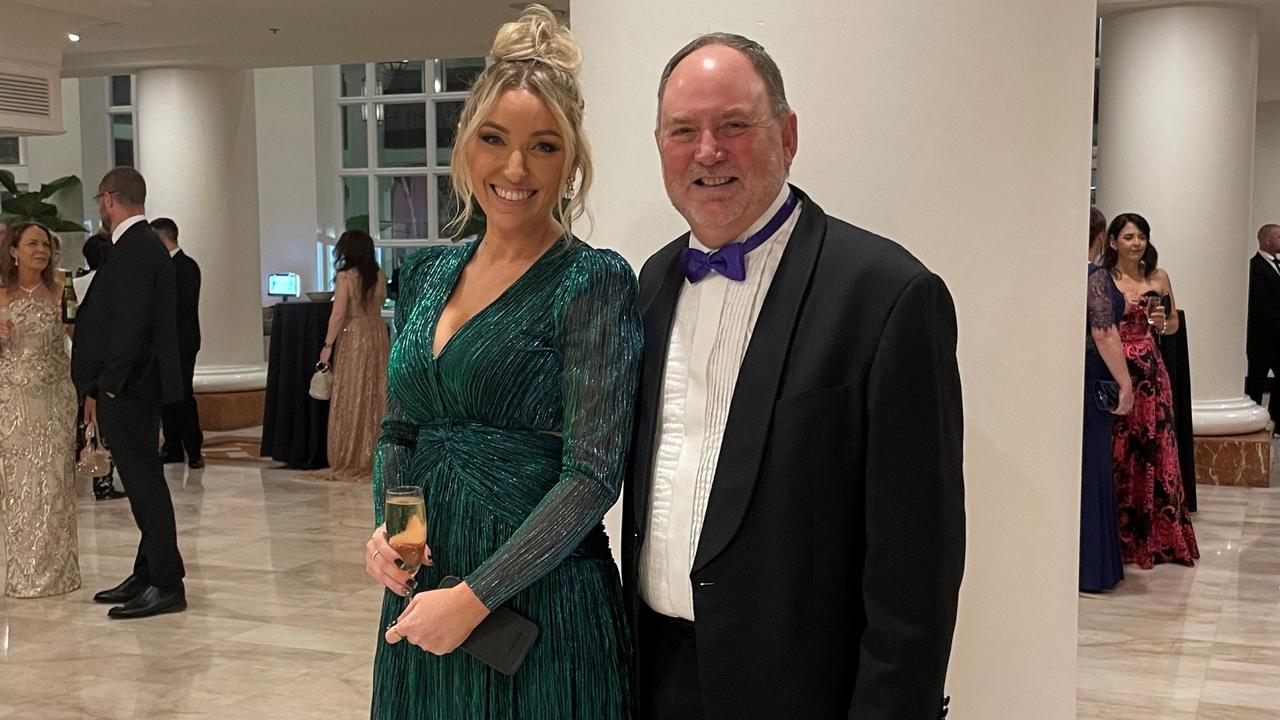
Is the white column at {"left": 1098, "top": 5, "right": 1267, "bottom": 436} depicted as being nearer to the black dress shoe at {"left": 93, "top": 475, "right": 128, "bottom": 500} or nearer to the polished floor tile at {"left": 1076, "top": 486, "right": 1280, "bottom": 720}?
the polished floor tile at {"left": 1076, "top": 486, "right": 1280, "bottom": 720}

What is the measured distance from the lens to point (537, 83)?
202 centimetres

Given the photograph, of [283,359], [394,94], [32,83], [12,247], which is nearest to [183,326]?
[283,359]

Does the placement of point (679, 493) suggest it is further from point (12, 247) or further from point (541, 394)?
point (12, 247)

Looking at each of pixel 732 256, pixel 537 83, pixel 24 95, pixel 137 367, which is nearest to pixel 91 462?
pixel 137 367

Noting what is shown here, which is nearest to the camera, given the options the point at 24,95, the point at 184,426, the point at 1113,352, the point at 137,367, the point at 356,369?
the point at 137,367

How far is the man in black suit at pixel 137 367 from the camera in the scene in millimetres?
5562

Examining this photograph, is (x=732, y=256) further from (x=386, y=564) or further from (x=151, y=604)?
(x=151, y=604)

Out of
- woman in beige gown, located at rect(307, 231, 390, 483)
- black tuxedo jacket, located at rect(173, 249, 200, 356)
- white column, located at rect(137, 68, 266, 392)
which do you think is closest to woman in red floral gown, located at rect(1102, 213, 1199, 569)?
woman in beige gown, located at rect(307, 231, 390, 483)

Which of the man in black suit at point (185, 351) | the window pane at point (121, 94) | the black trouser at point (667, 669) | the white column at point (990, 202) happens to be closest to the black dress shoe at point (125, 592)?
the man in black suit at point (185, 351)

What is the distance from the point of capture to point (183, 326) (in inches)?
354

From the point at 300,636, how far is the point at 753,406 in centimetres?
412

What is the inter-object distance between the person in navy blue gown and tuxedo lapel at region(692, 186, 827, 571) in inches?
175

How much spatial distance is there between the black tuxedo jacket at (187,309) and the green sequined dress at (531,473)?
731 cm

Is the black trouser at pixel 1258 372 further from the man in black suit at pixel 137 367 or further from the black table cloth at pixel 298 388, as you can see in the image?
the man in black suit at pixel 137 367
